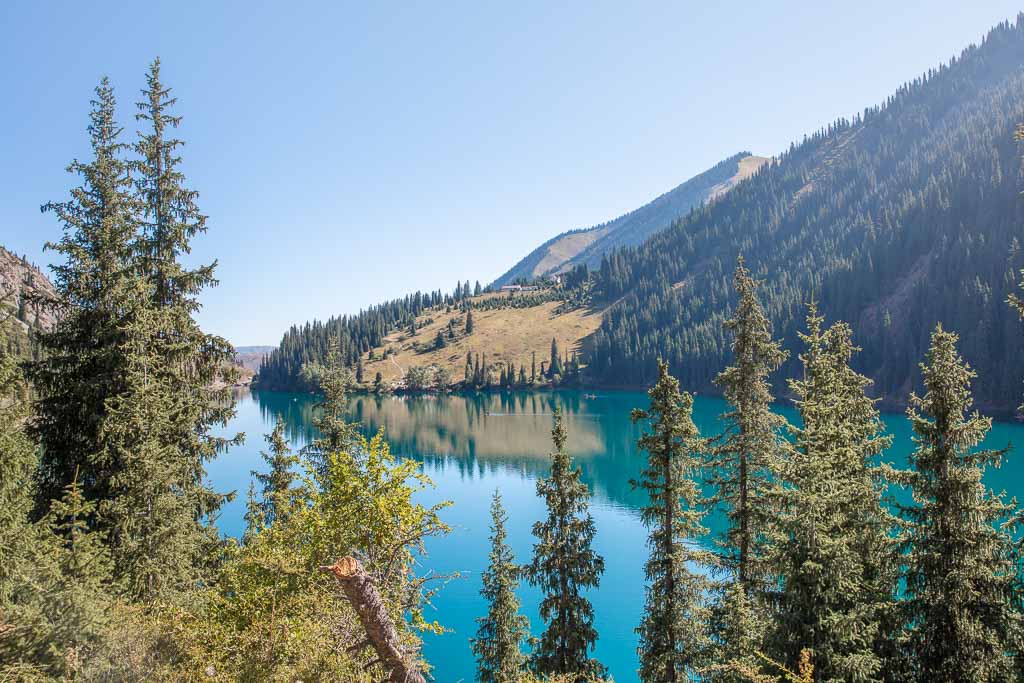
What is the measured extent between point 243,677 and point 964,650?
15.5m

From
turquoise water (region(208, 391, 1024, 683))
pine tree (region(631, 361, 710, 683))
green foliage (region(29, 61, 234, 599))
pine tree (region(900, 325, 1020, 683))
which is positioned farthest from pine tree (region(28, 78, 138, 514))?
pine tree (region(900, 325, 1020, 683))

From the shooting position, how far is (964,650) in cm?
1302

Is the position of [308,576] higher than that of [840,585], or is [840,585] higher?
[308,576]

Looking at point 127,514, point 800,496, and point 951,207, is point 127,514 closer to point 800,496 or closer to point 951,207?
point 800,496

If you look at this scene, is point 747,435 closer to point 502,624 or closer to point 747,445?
point 747,445

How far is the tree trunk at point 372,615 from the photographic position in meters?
8.91

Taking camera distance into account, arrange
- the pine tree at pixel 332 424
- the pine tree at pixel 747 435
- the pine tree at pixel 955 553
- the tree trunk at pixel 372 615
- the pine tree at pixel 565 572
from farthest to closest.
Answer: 1. the pine tree at pixel 332 424
2. the pine tree at pixel 565 572
3. the pine tree at pixel 747 435
4. the pine tree at pixel 955 553
5. the tree trunk at pixel 372 615

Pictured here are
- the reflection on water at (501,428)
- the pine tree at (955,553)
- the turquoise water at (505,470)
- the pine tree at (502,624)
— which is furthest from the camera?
the reflection on water at (501,428)

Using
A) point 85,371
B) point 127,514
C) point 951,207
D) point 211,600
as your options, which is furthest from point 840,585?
point 951,207

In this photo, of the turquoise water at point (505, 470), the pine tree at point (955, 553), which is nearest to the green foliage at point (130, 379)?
the turquoise water at point (505, 470)

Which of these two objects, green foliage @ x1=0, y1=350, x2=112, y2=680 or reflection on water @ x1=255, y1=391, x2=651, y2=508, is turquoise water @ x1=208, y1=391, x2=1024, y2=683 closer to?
reflection on water @ x1=255, y1=391, x2=651, y2=508

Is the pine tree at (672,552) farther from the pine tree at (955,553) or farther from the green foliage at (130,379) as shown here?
the green foliage at (130,379)

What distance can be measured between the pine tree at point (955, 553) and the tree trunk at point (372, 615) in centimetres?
1206

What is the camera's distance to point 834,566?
13.7 metres
